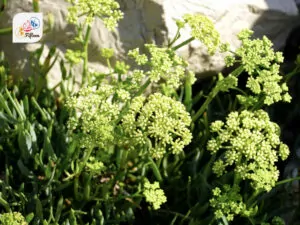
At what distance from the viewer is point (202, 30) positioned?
1.71m

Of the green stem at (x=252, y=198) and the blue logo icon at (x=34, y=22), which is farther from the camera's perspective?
the blue logo icon at (x=34, y=22)

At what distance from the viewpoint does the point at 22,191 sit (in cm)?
187

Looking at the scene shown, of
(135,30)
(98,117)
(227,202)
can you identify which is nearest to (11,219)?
(98,117)

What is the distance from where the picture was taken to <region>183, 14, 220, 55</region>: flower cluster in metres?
1.69

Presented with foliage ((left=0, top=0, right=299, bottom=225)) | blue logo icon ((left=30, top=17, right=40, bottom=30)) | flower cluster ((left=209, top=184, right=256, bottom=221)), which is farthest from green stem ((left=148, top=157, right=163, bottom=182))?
blue logo icon ((left=30, top=17, right=40, bottom=30))

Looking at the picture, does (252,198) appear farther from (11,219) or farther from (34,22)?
(34,22)

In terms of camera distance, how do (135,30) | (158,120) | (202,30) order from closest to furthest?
(158,120)
(202,30)
(135,30)

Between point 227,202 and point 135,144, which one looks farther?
point 227,202

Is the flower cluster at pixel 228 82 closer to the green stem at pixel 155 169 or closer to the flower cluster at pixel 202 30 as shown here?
the flower cluster at pixel 202 30

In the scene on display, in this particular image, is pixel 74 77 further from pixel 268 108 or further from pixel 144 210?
pixel 268 108

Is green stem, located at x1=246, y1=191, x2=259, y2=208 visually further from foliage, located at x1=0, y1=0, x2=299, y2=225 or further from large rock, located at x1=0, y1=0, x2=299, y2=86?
large rock, located at x1=0, y1=0, x2=299, y2=86

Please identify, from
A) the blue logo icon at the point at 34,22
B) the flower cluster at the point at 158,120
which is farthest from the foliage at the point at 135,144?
the blue logo icon at the point at 34,22

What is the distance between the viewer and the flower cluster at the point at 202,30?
169 centimetres

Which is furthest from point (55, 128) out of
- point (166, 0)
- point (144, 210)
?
point (166, 0)
